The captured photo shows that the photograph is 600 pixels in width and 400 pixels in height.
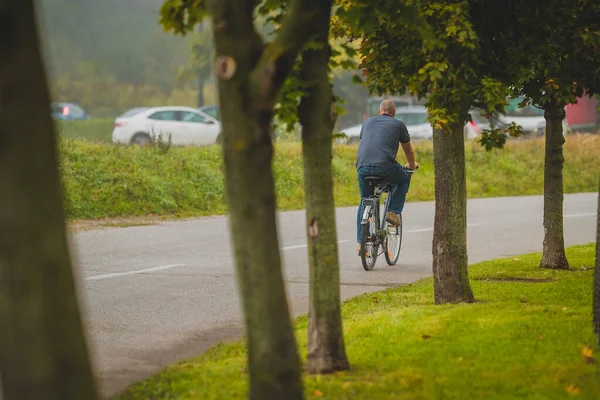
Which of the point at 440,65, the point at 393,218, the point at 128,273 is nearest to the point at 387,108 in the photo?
the point at 393,218

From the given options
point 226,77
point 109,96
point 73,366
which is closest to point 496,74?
point 226,77

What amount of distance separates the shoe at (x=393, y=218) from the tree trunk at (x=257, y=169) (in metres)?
8.26

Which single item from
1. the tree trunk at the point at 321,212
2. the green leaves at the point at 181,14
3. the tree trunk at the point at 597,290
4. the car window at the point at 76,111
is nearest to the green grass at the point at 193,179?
the green leaves at the point at 181,14

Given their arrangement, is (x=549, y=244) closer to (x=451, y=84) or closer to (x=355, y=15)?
(x=451, y=84)

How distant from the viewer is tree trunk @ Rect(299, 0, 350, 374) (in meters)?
6.29

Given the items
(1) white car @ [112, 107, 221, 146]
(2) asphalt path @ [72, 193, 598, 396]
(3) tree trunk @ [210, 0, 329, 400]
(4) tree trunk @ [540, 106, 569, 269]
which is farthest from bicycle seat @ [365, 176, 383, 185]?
(1) white car @ [112, 107, 221, 146]

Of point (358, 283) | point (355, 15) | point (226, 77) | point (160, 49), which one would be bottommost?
point (358, 283)

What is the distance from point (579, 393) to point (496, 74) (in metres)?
4.09

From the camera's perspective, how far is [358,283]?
11.9 metres

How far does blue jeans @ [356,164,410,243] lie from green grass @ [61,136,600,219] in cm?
783

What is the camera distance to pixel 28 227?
3.93m

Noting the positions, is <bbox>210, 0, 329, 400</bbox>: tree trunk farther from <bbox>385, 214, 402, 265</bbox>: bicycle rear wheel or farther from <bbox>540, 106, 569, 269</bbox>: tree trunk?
<bbox>385, 214, 402, 265</bbox>: bicycle rear wheel

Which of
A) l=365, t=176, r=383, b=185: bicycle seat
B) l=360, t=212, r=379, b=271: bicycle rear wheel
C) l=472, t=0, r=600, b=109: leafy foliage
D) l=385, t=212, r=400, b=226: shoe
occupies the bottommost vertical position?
l=360, t=212, r=379, b=271: bicycle rear wheel

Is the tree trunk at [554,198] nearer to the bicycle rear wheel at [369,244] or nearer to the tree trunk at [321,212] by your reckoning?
the bicycle rear wheel at [369,244]
